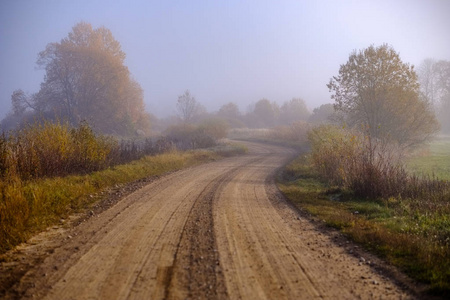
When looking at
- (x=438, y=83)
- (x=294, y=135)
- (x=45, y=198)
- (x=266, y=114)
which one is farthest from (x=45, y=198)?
(x=266, y=114)

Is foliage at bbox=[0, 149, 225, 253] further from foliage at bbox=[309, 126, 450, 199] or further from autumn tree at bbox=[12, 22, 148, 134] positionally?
autumn tree at bbox=[12, 22, 148, 134]

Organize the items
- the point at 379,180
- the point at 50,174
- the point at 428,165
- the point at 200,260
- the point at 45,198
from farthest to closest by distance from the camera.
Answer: the point at 428,165 < the point at 50,174 < the point at 379,180 < the point at 45,198 < the point at 200,260

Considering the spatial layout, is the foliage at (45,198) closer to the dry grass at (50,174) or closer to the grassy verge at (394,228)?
the dry grass at (50,174)

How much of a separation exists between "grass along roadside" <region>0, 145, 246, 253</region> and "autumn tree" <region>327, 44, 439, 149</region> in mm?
19903

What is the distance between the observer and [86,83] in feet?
149

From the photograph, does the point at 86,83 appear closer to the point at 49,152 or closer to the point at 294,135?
A: the point at 294,135

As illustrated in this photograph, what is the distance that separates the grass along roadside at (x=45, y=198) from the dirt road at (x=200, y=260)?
3.21 ft

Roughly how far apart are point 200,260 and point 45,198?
18.8ft

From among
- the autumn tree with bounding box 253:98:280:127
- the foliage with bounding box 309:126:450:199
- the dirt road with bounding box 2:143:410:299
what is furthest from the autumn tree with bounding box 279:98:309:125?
the dirt road with bounding box 2:143:410:299

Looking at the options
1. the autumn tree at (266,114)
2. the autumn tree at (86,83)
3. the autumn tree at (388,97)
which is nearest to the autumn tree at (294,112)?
the autumn tree at (266,114)

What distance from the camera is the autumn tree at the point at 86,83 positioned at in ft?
144

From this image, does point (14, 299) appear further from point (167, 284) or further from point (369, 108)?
point (369, 108)

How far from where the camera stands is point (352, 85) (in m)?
26.9

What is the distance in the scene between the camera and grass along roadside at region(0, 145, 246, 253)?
6.57 metres
